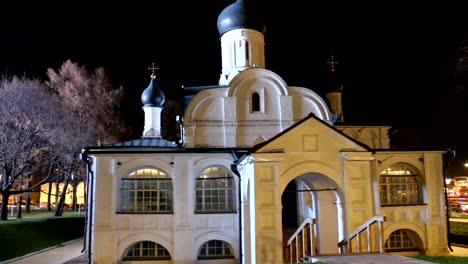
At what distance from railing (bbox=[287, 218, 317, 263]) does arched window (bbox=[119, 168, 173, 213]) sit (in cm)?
487

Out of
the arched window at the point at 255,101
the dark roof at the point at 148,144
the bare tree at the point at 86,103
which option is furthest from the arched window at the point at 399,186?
the bare tree at the point at 86,103

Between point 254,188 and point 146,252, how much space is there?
562cm

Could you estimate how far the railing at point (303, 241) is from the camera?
1366 centimetres

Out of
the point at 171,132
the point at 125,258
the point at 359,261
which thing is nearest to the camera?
the point at 359,261

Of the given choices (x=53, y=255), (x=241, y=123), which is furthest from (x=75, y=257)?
(x=241, y=123)

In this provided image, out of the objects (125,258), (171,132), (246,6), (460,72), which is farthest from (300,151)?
(171,132)

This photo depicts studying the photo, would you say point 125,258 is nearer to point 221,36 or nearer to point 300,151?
point 300,151

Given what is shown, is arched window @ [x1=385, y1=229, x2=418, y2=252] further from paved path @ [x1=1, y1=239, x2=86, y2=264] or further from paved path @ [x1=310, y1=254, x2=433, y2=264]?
paved path @ [x1=1, y1=239, x2=86, y2=264]

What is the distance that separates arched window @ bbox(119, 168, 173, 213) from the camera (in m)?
17.2

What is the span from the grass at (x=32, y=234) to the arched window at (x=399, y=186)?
15.1 meters

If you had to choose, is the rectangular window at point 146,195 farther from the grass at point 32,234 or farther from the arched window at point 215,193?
the grass at point 32,234

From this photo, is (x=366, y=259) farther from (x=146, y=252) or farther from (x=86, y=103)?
(x=86, y=103)

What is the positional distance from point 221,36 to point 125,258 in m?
11.7

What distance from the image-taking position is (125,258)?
17.0 metres
